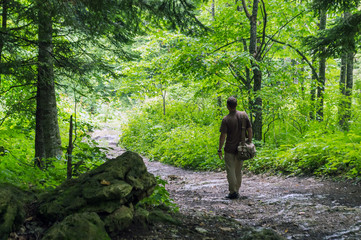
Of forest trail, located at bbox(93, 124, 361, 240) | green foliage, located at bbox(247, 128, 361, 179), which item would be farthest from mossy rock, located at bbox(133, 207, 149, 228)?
green foliage, located at bbox(247, 128, 361, 179)

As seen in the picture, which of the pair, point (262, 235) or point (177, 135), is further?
point (177, 135)

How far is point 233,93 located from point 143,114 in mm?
11265

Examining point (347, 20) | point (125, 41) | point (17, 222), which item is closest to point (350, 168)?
point (347, 20)

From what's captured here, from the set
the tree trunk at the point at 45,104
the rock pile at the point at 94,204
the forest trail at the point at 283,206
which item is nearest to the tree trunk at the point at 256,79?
the forest trail at the point at 283,206

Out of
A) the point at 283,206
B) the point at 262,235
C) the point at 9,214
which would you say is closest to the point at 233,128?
the point at 283,206

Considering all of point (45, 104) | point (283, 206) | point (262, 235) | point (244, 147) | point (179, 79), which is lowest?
point (283, 206)

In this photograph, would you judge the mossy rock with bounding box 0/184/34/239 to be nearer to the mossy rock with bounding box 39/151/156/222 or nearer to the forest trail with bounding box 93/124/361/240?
the mossy rock with bounding box 39/151/156/222

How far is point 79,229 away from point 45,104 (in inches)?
172

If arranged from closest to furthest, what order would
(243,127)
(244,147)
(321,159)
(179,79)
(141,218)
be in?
1. (141,218)
2. (244,147)
3. (243,127)
4. (321,159)
5. (179,79)

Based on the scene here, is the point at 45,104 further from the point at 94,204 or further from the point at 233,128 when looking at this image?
the point at 233,128

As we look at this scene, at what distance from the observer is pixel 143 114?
2088 centimetres

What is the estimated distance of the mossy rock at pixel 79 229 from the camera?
88.6 inches

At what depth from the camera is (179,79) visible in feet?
37.2

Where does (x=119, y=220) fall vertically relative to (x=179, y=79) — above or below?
below
